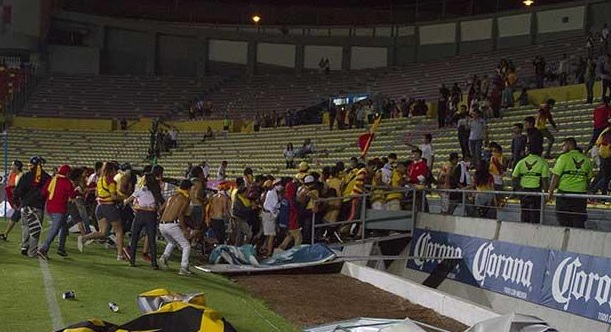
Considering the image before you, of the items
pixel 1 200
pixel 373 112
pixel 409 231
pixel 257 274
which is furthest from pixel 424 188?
pixel 373 112

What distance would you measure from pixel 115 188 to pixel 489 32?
2951 cm

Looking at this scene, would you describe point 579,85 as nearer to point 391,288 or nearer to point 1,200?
point 391,288

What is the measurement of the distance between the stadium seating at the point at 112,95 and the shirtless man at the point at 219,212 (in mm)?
29111

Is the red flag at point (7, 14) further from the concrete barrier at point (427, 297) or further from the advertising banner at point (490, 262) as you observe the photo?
the advertising banner at point (490, 262)

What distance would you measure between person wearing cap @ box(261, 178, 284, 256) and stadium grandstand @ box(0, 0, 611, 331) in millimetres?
48

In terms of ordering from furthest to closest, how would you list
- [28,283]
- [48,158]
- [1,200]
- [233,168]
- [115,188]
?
[48,158] < [233,168] < [1,200] < [115,188] < [28,283]

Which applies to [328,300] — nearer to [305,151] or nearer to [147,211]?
[147,211]

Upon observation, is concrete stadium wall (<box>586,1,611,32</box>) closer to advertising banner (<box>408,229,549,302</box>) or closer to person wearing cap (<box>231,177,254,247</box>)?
person wearing cap (<box>231,177,254,247</box>)

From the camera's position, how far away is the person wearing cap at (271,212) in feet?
55.3

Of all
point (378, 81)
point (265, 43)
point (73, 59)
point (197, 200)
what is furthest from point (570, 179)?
point (73, 59)

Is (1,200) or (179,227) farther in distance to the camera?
(1,200)

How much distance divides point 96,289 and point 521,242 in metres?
5.87

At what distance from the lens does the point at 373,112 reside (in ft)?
107

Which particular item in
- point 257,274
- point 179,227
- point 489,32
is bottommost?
point 257,274
